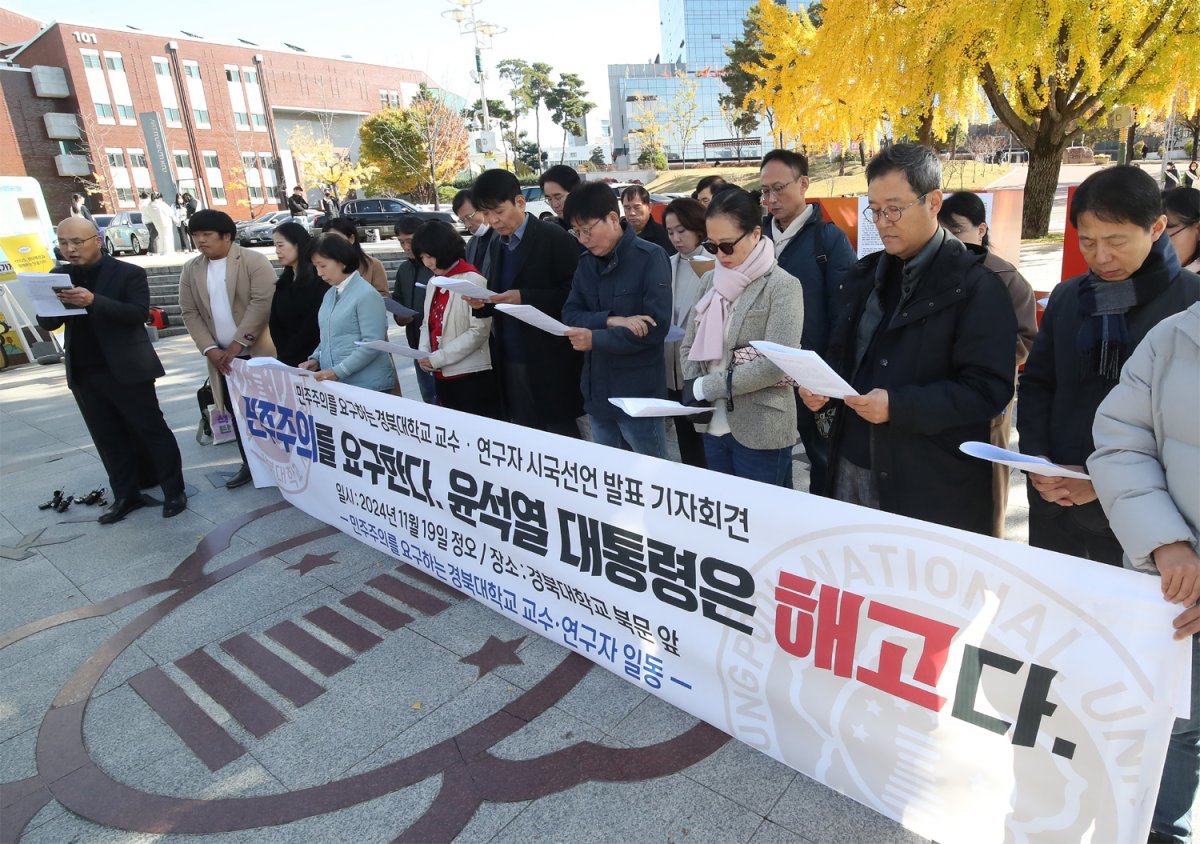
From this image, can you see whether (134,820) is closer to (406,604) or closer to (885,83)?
(406,604)

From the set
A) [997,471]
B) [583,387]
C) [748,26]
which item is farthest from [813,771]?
[748,26]

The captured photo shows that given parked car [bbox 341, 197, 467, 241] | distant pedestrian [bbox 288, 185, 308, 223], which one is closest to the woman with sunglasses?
distant pedestrian [bbox 288, 185, 308, 223]

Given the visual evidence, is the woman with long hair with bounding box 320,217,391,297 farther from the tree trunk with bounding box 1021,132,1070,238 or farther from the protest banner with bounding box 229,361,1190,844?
the tree trunk with bounding box 1021,132,1070,238

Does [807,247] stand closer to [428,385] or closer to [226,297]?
[428,385]

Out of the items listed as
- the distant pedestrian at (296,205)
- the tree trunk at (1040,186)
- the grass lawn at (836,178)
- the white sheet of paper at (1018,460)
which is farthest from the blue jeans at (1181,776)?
the distant pedestrian at (296,205)

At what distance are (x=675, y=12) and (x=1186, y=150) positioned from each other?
76879 millimetres

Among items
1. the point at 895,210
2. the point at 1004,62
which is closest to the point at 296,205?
the point at 1004,62

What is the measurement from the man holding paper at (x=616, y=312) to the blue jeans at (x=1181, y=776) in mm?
2109

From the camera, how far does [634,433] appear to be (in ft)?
10.8

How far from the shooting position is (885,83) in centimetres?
1291

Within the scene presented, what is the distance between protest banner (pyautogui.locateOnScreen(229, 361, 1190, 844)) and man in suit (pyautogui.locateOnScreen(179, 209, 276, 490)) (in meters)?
2.45

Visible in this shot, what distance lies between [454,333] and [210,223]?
1.91 m

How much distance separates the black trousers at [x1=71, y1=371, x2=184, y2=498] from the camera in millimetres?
4445

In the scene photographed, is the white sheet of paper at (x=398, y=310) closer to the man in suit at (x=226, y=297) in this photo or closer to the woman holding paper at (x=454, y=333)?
the woman holding paper at (x=454, y=333)
